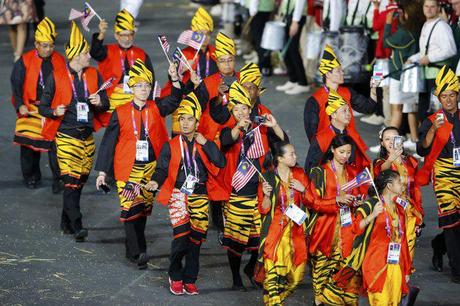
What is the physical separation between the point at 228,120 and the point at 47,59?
10.7ft

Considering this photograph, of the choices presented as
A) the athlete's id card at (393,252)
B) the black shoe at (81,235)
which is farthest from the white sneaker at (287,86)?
the athlete's id card at (393,252)

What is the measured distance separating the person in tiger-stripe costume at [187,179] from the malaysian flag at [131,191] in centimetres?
70

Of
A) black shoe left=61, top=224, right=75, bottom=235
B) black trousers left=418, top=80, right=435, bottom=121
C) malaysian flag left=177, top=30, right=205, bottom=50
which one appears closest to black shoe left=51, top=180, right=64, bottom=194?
black shoe left=61, top=224, right=75, bottom=235

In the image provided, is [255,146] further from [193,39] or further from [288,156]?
[193,39]

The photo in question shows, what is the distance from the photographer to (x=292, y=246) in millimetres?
11047

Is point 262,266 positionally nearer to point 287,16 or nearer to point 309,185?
point 309,185

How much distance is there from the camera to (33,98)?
15234mm

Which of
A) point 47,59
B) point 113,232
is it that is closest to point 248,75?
point 113,232

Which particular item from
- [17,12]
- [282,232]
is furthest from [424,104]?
[17,12]

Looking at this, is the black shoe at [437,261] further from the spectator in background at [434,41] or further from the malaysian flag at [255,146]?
the spectator in background at [434,41]

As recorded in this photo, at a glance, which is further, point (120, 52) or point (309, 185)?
point (120, 52)

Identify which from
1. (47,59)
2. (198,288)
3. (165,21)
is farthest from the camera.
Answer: (165,21)

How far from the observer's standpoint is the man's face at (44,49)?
14.9 m

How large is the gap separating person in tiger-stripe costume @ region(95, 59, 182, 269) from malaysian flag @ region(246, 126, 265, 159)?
1104 mm
